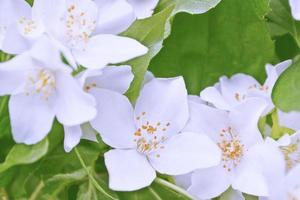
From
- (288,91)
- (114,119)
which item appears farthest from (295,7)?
(114,119)

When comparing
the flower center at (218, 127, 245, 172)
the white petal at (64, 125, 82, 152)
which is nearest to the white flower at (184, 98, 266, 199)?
the flower center at (218, 127, 245, 172)

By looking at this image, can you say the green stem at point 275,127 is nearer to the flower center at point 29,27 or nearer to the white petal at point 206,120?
the white petal at point 206,120

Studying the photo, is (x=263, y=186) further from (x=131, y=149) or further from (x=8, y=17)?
(x=8, y=17)

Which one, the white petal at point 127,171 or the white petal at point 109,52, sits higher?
the white petal at point 109,52

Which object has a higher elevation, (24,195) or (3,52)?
(3,52)

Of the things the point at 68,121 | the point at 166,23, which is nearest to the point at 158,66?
the point at 166,23

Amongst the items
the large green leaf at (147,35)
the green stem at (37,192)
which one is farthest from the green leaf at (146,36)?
the green stem at (37,192)
